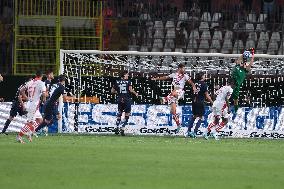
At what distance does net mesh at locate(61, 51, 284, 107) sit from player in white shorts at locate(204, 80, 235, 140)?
3364 millimetres

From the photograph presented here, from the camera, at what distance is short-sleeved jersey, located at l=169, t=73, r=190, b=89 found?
3172cm

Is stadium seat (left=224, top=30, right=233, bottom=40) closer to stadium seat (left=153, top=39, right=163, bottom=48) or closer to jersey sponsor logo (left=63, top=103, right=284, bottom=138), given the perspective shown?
stadium seat (left=153, top=39, right=163, bottom=48)

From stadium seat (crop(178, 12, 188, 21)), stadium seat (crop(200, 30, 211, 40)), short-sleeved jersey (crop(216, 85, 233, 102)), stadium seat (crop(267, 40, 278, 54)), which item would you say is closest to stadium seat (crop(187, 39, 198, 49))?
stadium seat (crop(200, 30, 211, 40))

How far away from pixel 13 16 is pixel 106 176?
2468 cm

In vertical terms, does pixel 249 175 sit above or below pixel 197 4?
below

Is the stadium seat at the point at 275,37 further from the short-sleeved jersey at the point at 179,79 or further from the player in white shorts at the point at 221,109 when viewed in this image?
the player in white shorts at the point at 221,109

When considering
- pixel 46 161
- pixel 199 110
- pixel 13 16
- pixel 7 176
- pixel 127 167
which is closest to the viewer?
pixel 7 176

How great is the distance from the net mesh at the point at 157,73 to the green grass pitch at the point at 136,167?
10.7m

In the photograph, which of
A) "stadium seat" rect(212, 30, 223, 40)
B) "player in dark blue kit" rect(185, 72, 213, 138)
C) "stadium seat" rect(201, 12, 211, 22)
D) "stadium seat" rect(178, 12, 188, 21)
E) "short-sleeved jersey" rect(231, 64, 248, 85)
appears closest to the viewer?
"short-sleeved jersey" rect(231, 64, 248, 85)

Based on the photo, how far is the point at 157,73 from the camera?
117 ft

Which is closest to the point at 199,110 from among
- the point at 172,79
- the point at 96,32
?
the point at 172,79

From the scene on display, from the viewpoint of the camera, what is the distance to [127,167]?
641 inches

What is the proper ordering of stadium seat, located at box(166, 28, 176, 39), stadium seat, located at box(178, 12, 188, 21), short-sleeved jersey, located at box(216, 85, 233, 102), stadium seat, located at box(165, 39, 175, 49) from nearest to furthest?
short-sleeved jersey, located at box(216, 85, 233, 102), stadium seat, located at box(165, 39, 175, 49), stadium seat, located at box(166, 28, 176, 39), stadium seat, located at box(178, 12, 188, 21)

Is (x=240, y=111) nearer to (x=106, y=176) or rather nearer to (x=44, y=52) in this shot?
(x=44, y=52)
